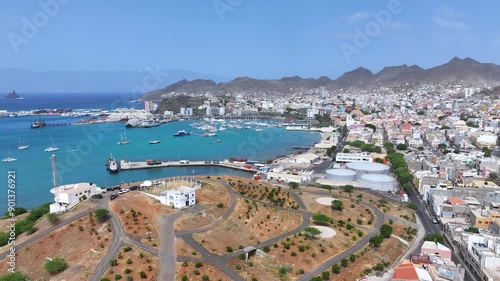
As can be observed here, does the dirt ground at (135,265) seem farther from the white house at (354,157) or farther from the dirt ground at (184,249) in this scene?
the white house at (354,157)

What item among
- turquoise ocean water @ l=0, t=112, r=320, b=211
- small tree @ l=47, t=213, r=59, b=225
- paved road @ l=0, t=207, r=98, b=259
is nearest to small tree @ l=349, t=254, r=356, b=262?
paved road @ l=0, t=207, r=98, b=259

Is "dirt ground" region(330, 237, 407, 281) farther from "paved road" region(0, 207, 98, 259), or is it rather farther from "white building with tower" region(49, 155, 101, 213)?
"white building with tower" region(49, 155, 101, 213)

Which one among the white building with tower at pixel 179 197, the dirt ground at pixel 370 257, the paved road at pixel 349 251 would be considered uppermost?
the white building with tower at pixel 179 197

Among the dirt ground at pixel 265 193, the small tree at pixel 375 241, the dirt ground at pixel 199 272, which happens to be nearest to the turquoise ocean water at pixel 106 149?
the dirt ground at pixel 265 193

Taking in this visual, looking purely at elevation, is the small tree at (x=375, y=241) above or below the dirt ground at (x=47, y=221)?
below

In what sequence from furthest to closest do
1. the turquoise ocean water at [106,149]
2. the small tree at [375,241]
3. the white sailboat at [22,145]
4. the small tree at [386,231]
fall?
1. the white sailboat at [22,145]
2. the turquoise ocean water at [106,149]
3. the small tree at [386,231]
4. the small tree at [375,241]

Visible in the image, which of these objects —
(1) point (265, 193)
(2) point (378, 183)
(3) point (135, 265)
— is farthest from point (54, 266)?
(2) point (378, 183)

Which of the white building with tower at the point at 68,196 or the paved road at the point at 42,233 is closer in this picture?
the paved road at the point at 42,233

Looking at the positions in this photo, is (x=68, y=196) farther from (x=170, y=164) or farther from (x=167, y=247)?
(x=170, y=164)
